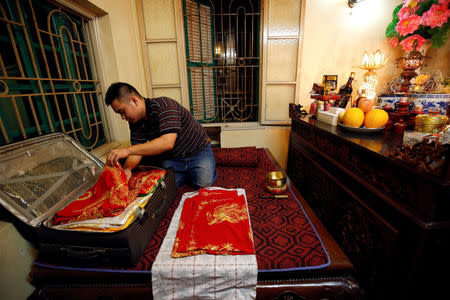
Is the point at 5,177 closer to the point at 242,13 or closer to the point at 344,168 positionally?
the point at 344,168

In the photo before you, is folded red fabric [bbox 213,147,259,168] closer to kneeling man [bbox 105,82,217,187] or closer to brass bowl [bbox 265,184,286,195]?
kneeling man [bbox 105,82,217,187]

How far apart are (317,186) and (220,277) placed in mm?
1252

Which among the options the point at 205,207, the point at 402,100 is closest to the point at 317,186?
the point at 402,100

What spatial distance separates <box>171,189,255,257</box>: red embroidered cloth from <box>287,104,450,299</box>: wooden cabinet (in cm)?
69

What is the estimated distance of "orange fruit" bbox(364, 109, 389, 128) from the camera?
1407 millimetres

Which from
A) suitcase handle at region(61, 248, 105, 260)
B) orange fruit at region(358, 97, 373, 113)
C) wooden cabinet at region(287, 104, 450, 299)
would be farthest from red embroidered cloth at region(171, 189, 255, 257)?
orange fruit at region(358, 97, 373, 113)

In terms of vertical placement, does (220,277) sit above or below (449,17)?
below

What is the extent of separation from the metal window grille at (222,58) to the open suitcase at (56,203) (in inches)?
70.5

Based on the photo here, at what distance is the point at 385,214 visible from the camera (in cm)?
100

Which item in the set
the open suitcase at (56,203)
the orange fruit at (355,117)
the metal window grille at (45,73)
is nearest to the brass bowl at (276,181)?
the orange fruit at (355,117)

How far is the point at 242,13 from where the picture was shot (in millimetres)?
2602

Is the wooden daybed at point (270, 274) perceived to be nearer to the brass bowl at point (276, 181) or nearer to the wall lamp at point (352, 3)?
the brass bowl at point (276, 181)

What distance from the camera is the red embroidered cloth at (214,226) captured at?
99 centimetres

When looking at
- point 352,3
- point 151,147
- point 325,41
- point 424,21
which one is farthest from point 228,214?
point 352,3
